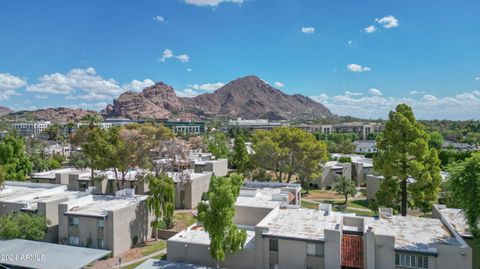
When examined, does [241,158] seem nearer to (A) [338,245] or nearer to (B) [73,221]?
(B) [73,221]

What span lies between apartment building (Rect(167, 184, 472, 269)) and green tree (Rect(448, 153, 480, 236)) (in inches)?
65.2

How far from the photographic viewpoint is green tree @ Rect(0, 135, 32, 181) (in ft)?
183

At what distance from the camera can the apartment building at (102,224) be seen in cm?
3192

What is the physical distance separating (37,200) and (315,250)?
1146 inches

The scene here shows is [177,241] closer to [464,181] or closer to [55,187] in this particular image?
[464,181]

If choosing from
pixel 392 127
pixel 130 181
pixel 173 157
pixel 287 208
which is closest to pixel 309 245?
pixel 287 208

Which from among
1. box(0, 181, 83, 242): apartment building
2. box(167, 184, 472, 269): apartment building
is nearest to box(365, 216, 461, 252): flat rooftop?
box(167, 184, 472, 269): apartment building

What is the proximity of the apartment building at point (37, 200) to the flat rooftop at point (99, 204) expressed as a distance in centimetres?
166

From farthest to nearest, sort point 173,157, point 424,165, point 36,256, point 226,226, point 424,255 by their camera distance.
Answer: point 173,157, point 424,165, point 36,256, point 226,226, point 424,255

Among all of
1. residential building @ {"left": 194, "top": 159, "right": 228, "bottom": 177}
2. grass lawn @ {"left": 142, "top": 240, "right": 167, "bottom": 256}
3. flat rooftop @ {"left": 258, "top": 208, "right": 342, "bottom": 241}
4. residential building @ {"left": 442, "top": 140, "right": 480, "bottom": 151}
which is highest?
residential building @ {"left": 442, "top": 140, "right": 480, "bottom": 151}

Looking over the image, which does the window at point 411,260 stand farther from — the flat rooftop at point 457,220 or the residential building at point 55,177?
the residential building at point 55,177

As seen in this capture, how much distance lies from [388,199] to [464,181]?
10.5 m

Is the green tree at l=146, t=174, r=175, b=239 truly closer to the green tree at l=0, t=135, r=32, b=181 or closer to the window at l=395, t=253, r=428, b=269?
the window at l=395, t=253, r=428, b=269

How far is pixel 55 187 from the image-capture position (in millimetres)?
42688
